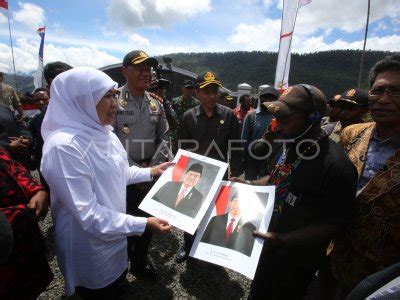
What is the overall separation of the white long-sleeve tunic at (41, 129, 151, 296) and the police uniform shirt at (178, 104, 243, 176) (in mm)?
1621

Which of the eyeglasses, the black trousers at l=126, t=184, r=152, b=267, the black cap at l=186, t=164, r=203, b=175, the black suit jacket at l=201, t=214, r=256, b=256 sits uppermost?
the eyeglasses

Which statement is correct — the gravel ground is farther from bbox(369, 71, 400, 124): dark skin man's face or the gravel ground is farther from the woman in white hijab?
bbox(369, 71, 400, 124): dark skin man's face

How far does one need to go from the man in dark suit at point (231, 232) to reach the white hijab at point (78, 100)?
38.0 inches

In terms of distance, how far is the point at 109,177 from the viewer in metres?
1.72

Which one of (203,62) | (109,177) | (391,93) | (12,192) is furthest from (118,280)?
(203,62)

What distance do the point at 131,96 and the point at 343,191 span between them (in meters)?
2.24

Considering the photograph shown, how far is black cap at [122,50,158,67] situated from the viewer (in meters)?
2.73

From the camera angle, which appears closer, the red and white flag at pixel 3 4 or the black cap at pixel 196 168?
the black cap at pixel 196 168

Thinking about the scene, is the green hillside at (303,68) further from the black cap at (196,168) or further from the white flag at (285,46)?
the black cap at (196,168)

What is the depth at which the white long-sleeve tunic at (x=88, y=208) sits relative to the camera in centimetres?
151

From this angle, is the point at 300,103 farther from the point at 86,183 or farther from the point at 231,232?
the point at 86,183

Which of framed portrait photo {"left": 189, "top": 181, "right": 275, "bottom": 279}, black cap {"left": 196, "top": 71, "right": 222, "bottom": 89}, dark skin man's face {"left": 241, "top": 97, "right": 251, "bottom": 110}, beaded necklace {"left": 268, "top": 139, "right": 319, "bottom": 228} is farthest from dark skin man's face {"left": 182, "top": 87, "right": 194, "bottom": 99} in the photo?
framed portrait photo {"left": 189, "top": 181, "right": 275, "bottom": 279}

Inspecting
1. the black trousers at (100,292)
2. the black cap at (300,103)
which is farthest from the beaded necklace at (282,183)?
the black trousers at (100,292)

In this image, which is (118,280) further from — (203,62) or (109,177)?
(203,62)
